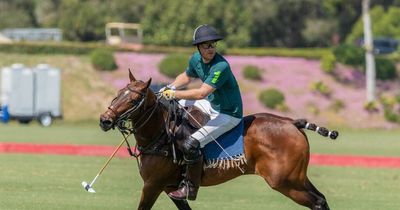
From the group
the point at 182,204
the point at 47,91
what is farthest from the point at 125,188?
the point at 47,91

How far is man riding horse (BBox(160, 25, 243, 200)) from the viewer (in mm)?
9758

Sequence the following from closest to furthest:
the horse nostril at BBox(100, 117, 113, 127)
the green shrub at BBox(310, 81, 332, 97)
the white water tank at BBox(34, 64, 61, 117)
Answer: the horse nostril at BBox(100, 117, 113, 127) → the white water tank at BBox(34, 64, 61, 117) → the green shrub at BBox(310, 81, 332, 97)

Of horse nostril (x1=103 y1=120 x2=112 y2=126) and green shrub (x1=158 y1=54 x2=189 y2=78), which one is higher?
horse nostril (x1=103 y1=120 x2=112 y2=126)

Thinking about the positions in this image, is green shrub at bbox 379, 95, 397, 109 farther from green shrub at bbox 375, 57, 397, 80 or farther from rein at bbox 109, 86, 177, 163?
rein at bbox 109, 86, 177, 163

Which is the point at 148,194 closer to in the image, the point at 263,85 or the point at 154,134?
the point at 154,134

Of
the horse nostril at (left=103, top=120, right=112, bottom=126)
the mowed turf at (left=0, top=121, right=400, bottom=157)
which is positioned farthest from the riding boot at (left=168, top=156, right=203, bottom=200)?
the mowed turf at (left=0, top=121, right=400, bottom=157)

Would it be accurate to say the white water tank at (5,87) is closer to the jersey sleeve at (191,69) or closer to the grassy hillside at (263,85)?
the grassy hillside at (263,85)

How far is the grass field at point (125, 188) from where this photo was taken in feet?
41.6

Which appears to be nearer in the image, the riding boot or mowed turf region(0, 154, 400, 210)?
the riding boot

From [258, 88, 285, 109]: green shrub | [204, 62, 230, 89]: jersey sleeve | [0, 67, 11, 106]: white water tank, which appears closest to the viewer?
[204, 62, 230, 89]: jersey sleeve

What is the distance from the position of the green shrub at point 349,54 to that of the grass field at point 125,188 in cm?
2874

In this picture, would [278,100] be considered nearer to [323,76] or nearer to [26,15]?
[323,76]

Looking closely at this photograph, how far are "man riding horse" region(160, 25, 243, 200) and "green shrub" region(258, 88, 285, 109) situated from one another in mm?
34049

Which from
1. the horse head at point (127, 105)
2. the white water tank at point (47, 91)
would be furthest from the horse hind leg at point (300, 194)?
the white water tank at point (47, 91)
